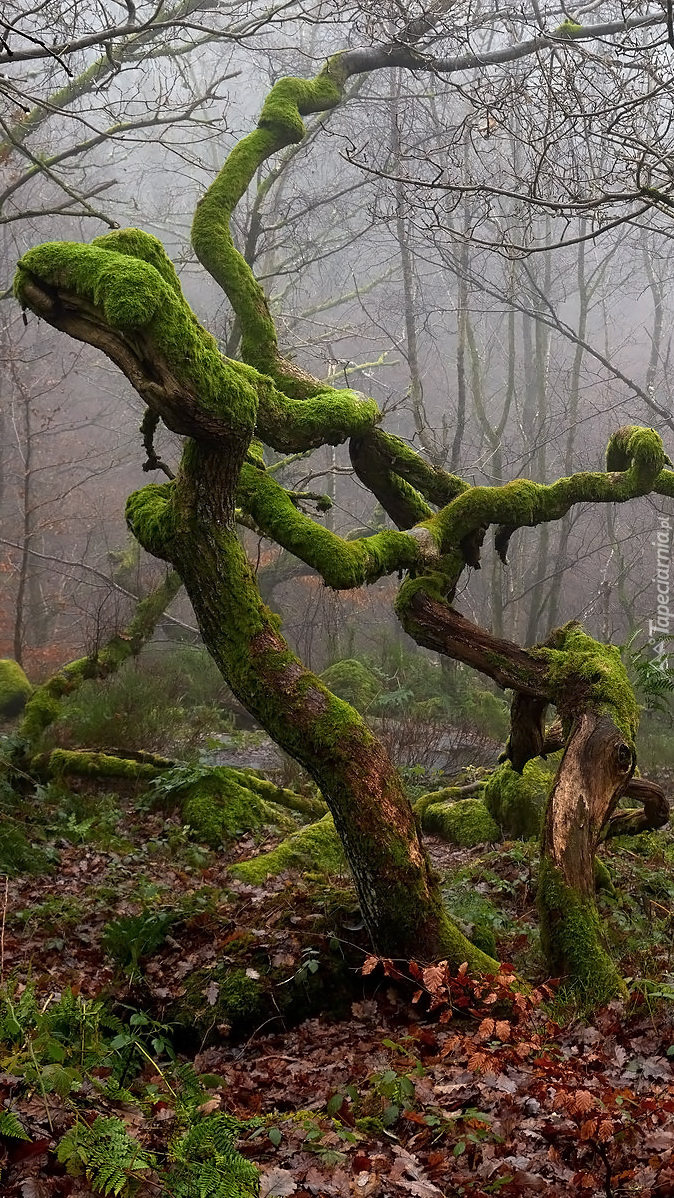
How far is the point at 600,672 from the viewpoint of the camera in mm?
4875

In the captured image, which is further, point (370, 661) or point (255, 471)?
point (370, 661)

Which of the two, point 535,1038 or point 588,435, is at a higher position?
point 588,435

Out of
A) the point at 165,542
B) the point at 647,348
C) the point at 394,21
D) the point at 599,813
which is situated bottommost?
the point at 599,813

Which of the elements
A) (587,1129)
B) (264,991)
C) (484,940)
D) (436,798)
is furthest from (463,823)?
(587,1129)

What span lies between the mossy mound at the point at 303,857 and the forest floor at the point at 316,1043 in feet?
0.68

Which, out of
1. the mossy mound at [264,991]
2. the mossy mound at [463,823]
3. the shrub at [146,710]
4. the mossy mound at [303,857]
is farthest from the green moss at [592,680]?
the shrub at [146,710]

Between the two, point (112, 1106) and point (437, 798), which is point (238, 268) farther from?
point (437, 798)

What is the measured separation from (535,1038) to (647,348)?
3805 centimetres

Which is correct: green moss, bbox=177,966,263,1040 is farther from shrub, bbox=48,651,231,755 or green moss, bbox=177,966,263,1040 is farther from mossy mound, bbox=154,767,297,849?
shrub, bbox=48,651,231,755

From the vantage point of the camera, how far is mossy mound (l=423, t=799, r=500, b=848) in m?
7.73

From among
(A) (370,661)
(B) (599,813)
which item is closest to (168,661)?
(A) (370,661)

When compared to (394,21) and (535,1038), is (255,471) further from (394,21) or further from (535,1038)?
(394,21)

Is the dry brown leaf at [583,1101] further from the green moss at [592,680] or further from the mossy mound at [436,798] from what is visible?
the mossy mound at [436,798]

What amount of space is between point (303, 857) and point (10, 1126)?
13.3 feet
